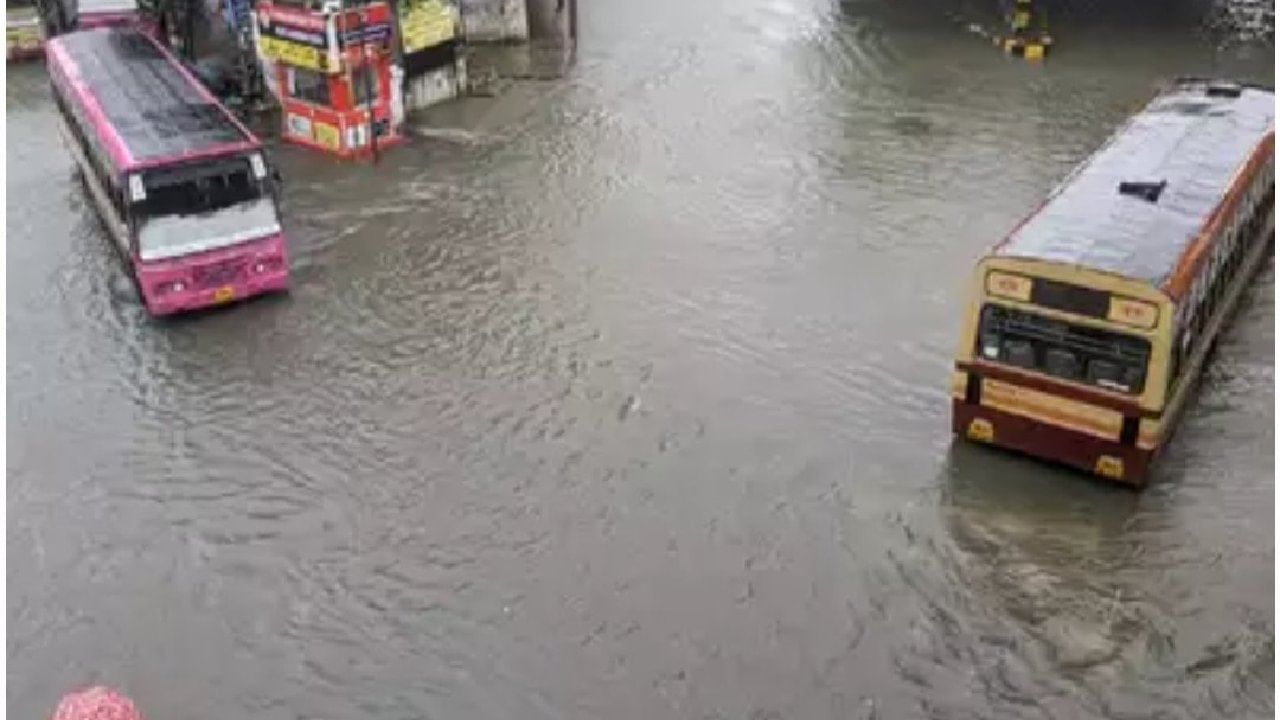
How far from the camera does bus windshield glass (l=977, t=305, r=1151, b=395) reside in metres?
13.3

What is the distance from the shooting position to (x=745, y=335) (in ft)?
60.1

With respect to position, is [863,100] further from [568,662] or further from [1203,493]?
[568,662]

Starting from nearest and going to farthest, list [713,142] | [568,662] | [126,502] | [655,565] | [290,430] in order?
1. [568,662]
2. [655,565]
3. [126,502]
4. [290,430]
5. [713,142]

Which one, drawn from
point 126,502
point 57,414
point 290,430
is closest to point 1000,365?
point 290,430

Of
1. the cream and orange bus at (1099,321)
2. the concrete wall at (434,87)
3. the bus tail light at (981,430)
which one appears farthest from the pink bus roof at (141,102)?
the cream and orange bus at (1099,321)

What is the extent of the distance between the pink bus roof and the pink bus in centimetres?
3

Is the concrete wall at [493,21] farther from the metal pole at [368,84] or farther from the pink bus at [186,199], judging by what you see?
the pink bus at [186,199]

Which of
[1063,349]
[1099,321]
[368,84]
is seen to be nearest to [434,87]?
[368,84]

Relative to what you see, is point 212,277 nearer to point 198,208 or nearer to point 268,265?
point 268,265

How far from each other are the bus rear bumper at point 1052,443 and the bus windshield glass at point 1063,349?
700mm

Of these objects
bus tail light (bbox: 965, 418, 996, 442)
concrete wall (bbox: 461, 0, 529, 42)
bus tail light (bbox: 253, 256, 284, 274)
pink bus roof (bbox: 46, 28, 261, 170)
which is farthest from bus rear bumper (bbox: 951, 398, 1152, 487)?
concrete wall (bbox: 461, 0, 529, 42)

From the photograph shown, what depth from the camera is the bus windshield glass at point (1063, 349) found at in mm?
13297

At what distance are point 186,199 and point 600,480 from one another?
280 inches

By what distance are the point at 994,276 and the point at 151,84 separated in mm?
13600
